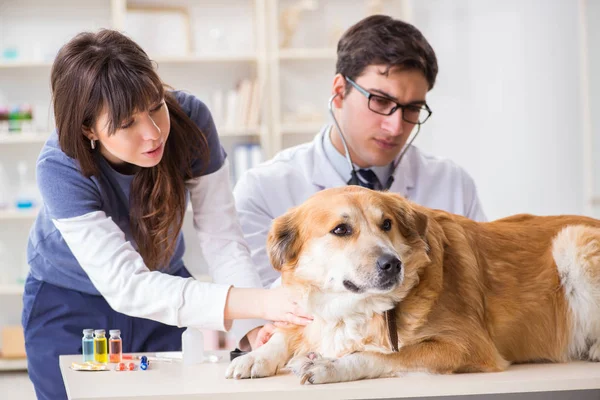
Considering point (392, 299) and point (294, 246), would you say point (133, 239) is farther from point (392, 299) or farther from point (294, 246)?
point (392, 299)

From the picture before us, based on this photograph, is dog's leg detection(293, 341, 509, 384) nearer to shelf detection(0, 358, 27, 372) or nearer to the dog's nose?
the dog's nose

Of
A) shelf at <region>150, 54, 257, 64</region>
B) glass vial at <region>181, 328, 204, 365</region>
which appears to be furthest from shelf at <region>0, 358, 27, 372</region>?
glass vial at <region>181, 328, 204, 365</region>

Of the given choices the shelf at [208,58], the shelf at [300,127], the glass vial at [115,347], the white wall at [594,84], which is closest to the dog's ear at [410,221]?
the glass vial at [115,347]

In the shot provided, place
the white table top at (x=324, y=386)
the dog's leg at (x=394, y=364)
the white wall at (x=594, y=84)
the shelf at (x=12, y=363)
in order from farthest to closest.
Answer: the shelf at (x=12, y=363)
the white wall at (x=594, y=84)
the dog's leg at (x=394, y=364)
the white table top at (x=324, y=386)

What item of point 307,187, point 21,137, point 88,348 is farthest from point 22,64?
point 88,348

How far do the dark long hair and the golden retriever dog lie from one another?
0.39m

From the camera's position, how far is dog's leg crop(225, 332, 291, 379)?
150cm

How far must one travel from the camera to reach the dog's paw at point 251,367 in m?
1.49

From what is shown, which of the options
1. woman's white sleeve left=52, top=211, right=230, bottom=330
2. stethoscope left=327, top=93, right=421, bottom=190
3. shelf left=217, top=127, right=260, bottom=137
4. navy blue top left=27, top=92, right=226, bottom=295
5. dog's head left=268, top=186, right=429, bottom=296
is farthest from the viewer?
shelf left=217, top=127, right=260, bottom=137

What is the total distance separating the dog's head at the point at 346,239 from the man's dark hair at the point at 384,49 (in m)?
0.68

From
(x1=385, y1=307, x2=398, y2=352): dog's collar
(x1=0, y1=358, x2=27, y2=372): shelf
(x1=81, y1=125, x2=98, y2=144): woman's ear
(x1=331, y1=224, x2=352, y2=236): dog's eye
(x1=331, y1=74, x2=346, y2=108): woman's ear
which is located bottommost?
(x1=0, y1=358, x2=27, y2=372): shelf

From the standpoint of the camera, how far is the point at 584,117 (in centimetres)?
452

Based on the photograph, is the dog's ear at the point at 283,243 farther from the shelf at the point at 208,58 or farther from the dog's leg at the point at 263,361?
the shelf at the point at 208,58

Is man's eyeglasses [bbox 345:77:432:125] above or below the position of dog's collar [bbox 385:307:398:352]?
above
